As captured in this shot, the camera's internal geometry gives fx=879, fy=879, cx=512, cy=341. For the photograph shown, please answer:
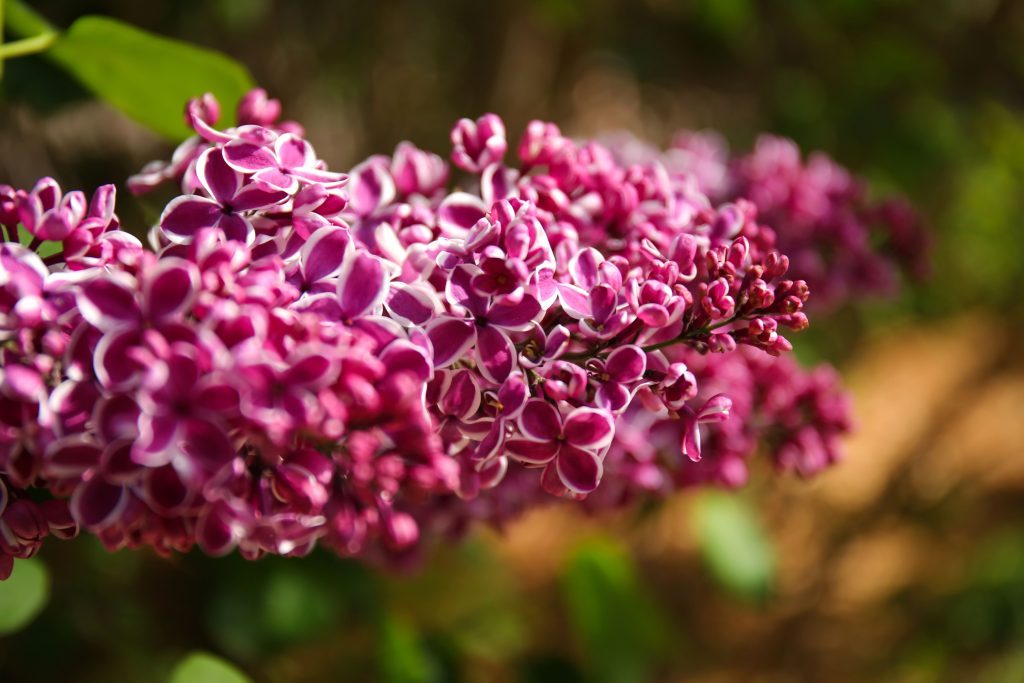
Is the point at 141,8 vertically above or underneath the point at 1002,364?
above

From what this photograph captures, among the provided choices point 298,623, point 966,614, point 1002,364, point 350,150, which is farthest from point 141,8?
point 1002,364

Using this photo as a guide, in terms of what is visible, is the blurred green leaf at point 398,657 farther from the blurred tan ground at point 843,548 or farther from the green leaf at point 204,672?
the blurred tan ground at point 843,548

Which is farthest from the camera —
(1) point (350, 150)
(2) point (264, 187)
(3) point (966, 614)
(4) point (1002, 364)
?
(4) point (1002, 364)

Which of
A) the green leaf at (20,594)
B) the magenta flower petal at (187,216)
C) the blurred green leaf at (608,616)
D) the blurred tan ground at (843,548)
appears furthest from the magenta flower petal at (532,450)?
the blurred tan ground at (843,548)

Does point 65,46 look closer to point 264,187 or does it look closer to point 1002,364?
point 264,187

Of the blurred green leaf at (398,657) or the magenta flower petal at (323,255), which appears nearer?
the magenta flower petal at (323,255)

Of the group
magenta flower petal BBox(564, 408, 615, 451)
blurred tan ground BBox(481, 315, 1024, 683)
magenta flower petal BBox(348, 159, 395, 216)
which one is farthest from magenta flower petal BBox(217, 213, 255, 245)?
blurred tan ground BBox(481, 315, 1024, 683)
